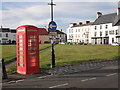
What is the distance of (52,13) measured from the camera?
39.3 feet

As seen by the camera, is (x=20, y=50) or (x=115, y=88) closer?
(x=115, y=88)

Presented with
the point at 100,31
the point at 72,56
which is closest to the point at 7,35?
the point at 100,31

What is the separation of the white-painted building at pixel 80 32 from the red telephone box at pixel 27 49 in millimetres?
63186

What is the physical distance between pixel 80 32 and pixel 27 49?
69063mm

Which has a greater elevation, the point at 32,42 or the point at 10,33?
the point at 10,33

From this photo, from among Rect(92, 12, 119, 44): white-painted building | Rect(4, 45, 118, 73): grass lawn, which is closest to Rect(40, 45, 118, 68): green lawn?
Rect(4, 45, 118, 73): grass lawn

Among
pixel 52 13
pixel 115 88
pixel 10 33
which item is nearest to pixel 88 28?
pixel 10 33

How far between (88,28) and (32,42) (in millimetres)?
64926

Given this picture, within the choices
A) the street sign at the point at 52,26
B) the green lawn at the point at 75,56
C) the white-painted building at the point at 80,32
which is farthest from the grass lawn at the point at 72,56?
the white-painted building at the point at 80,32

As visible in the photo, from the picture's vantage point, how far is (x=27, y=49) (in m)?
9.66

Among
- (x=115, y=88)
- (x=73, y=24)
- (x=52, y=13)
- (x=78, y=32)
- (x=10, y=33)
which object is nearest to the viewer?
(x=115, y=88)

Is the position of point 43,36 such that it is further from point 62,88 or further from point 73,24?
point 62,88

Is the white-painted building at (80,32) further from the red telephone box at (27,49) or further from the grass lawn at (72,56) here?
the red telephone box at (27,49)

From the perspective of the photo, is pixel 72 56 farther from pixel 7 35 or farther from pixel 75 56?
pixel 7 35
